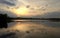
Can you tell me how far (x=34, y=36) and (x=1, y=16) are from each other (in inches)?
1063

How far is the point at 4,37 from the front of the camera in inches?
851

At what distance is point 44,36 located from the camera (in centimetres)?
2273

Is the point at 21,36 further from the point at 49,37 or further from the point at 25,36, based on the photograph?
the point at 49,37

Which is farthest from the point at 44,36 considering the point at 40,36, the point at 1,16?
Result: the point at 1,16

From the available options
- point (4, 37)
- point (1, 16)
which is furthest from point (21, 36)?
point (1, 16)

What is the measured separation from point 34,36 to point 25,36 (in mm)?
1248

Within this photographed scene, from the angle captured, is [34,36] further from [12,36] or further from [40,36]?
[12,36]

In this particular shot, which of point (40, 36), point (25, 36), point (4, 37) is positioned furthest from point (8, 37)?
point (40, 36)

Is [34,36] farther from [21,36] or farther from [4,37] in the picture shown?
[4,37]

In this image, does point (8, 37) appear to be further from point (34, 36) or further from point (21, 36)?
point (34, 36)

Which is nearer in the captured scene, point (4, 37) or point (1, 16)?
point (4, 37)

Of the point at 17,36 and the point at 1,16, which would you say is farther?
the point at 1,16

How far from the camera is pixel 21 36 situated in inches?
870

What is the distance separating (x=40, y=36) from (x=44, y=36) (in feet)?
1.53
